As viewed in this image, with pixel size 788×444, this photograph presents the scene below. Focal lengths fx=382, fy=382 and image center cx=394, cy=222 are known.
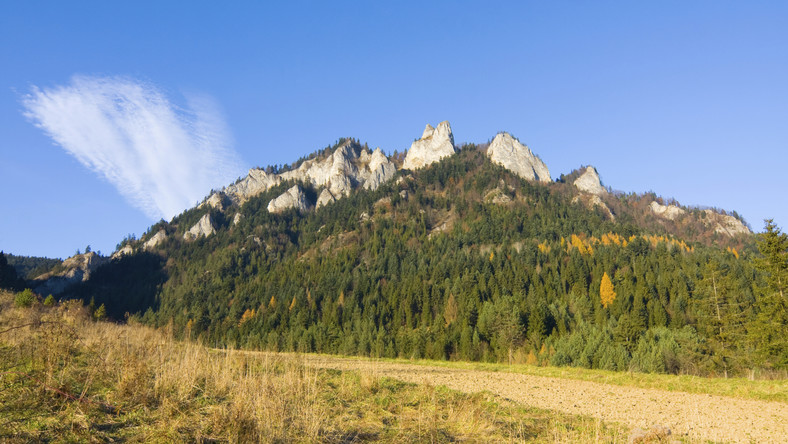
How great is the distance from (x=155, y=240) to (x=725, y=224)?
27535 cm

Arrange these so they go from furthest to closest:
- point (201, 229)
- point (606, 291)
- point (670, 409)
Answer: point (201, 229), point (606, 291), point (670, 409)

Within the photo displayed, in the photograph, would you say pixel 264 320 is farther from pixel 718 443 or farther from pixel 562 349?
pixel 718 443

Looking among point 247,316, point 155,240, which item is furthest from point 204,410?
point 155,240

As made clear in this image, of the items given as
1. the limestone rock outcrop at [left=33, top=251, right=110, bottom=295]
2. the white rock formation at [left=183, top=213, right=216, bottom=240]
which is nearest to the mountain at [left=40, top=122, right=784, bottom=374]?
the white rock formation at [left=183, top=213, right=216, bottom=240]

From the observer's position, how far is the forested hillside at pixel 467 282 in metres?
39.2

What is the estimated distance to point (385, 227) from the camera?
147000 mm

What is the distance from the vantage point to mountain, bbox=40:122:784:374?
153ft

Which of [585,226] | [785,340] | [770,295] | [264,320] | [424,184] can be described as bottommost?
[264,320]

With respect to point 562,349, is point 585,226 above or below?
above

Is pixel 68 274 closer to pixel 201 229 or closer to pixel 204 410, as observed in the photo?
pixel 201 229

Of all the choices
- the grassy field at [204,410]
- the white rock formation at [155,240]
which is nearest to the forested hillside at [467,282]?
the white rock formation at [155,240]

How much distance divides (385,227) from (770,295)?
12264 cm

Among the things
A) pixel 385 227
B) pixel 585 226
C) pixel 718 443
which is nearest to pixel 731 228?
pixel 585 226

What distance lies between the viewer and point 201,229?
181000mm
